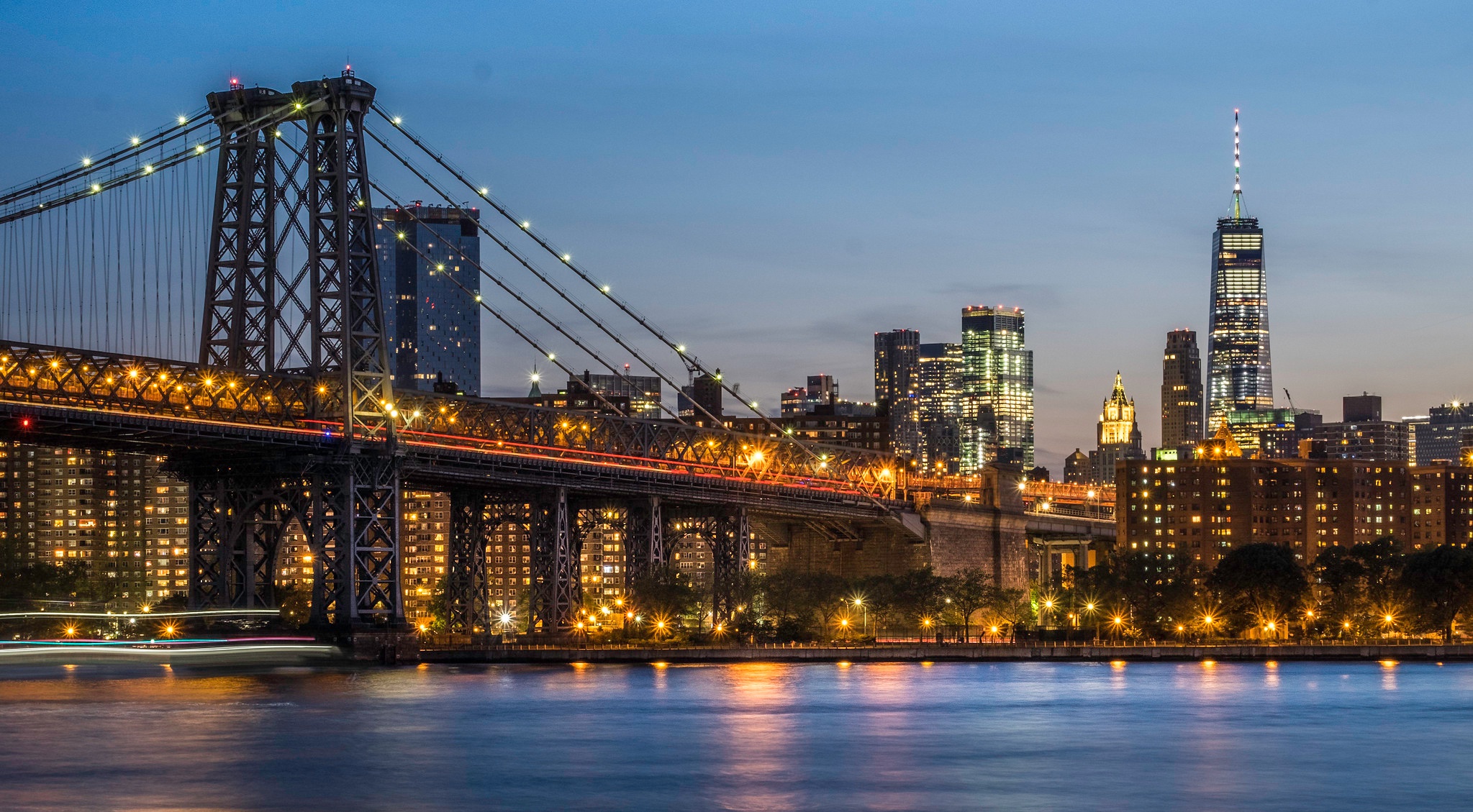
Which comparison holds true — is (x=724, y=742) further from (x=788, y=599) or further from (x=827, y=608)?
(x=827, y=608)

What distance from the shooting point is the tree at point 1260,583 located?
13900 cm

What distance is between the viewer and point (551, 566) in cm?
Answer: 12662

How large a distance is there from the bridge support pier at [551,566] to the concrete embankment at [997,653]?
272 centimetres

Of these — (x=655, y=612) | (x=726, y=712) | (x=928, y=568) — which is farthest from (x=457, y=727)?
(x=928, y=568)

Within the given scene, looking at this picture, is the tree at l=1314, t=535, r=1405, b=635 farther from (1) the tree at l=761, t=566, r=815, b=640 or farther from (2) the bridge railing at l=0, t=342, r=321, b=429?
(2) the bridge railing at l=0, t=342, r=321, b=429

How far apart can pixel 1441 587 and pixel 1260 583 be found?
11233 mm

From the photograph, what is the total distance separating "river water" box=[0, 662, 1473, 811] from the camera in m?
64.8

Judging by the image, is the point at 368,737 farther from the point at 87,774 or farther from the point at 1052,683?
the point at 1052,683

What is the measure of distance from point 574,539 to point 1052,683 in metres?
35.7

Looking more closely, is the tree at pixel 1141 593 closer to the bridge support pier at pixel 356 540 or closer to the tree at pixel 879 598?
the tree at pixel 879 598

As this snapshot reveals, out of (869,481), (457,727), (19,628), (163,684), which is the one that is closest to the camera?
(457,727)

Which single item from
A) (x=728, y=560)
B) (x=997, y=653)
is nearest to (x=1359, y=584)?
(x=997, y=653)

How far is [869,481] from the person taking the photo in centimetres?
16362

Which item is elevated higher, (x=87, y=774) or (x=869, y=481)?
(x=869, y=481)
